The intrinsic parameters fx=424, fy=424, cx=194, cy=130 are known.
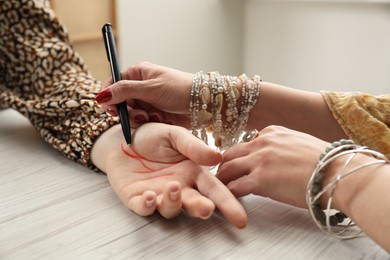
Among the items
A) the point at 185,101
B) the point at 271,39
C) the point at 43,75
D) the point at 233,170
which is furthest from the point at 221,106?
the point at 271,39

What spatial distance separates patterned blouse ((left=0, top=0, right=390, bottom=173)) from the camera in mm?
644

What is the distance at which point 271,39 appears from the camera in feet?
7.70

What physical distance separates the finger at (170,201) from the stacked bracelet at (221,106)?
23cm

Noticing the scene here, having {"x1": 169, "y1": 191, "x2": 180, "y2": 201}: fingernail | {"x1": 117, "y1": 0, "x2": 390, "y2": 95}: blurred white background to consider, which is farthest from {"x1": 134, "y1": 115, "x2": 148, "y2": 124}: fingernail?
{"x1": 117, "y1": 0, "x2": 390, "y2": 95}: blurred white background

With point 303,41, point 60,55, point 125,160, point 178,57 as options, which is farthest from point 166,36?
point 125,160

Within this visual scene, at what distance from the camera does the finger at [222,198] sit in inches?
18.8

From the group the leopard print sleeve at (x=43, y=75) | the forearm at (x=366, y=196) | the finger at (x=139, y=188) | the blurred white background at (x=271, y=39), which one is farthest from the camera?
the blurred white background at (x=271, y=39)

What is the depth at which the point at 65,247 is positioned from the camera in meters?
0.45

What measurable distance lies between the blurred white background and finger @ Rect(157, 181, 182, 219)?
1523 millimetres

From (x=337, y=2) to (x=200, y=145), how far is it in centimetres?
173

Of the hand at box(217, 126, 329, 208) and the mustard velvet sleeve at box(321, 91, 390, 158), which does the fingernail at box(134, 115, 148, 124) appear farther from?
the mustard velvet sleeve at box(321, 91, 390, 158)

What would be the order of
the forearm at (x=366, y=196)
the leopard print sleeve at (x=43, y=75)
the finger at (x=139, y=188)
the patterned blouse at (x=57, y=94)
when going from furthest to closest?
1. the leopard print sleeve at (x=43, y=75)
2. the patterned blouse at (x=57, y=94)
3. the finger at (x=139, y=188)
4. the forearm at (x=366, y=196)

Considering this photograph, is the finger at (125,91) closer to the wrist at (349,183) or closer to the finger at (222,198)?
the finger at (222,198)

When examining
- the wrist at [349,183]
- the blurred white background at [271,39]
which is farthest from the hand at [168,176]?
the blurred white background at [271,39]
